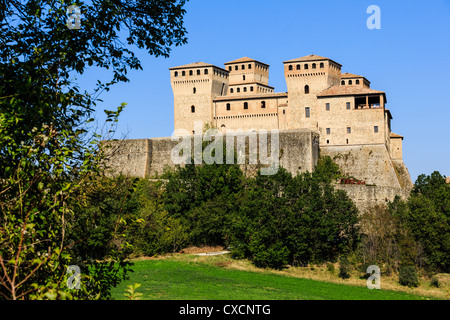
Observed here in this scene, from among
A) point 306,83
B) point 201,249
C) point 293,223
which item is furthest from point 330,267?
point 306,83

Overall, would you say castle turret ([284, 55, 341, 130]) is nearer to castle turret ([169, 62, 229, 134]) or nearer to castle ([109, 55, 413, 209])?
castle ([109, 55, 413, 209])

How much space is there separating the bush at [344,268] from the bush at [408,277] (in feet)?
8.73

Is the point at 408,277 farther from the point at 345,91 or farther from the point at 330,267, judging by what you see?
the point at 345,91

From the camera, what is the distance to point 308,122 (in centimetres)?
5016

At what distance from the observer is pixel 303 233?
3469 centimetres

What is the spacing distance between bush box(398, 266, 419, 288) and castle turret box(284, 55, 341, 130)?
1882cm

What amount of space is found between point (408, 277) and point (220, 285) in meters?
11.2

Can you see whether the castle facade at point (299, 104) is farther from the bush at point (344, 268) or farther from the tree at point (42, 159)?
the tree at point (42, 159)

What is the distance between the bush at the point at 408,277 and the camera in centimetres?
3256

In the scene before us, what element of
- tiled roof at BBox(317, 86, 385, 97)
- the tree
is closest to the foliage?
tiled roof at BBox(317, 86, 385, 97)

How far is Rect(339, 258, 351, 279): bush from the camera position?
3341cm

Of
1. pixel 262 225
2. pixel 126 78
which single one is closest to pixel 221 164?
pixel 262 225
